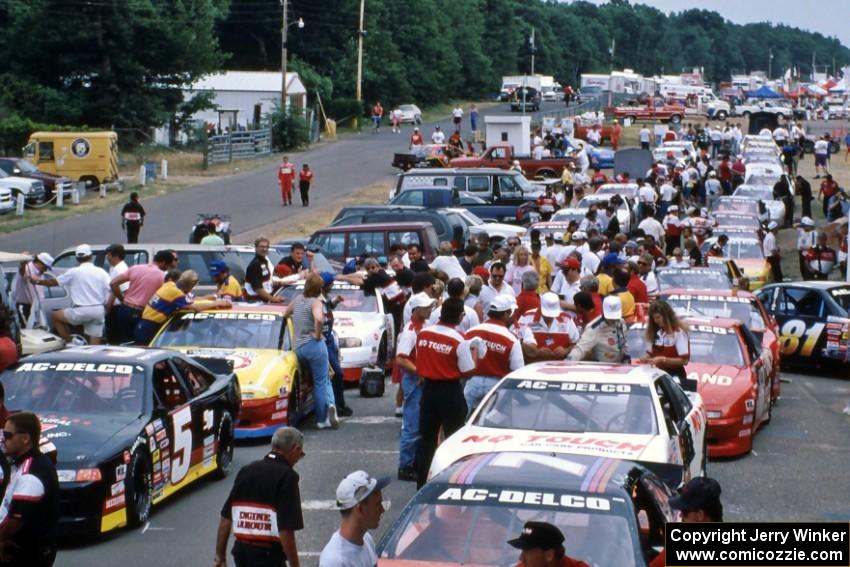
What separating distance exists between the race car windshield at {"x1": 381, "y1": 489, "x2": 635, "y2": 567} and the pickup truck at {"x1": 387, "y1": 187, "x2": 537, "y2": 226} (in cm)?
2847

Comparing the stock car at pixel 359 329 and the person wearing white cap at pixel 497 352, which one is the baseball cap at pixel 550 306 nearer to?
the person wearing white cap at pixel 497 352

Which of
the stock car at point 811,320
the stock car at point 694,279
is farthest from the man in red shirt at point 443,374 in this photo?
the stock car at point 811,320

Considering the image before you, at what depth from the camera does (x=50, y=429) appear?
37.5 feet

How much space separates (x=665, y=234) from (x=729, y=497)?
20.9 m

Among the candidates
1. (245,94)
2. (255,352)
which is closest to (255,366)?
(255,352)

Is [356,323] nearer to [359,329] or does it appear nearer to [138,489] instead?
[359,329]

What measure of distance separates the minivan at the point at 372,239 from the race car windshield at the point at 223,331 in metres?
8.41

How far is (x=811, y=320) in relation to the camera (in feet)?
74.4

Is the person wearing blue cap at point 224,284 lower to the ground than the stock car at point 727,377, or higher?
higher

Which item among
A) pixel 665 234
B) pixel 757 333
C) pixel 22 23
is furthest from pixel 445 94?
pixel 757 333

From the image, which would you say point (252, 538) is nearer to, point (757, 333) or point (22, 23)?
point (757, 333)

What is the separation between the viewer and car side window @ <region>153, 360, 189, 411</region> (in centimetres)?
1232

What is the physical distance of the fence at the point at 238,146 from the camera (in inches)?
2379

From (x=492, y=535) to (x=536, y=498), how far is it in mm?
289
